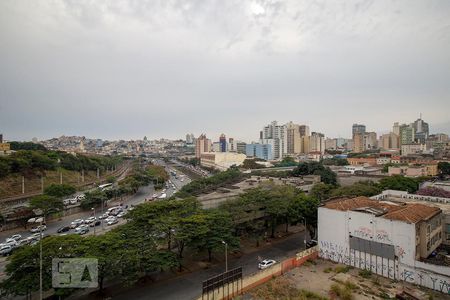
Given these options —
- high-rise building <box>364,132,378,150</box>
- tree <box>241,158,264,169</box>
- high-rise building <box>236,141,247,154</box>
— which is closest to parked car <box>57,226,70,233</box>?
tree <box>241,158,264,169</box>

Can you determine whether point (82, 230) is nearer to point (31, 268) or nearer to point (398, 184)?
point (31, 268)

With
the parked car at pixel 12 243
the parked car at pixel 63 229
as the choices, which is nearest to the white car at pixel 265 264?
the parked car at pixel 12 243

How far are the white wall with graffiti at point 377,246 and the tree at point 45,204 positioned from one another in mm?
35030

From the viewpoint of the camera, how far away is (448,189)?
3797 cm

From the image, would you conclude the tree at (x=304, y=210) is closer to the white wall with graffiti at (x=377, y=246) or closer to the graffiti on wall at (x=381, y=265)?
the white wall with graffiti at (x=377, y=246)

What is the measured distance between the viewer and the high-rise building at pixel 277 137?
145 metres

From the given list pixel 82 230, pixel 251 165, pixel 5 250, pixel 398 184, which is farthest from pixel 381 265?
pixel 251 165

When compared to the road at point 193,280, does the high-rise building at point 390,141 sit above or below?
above

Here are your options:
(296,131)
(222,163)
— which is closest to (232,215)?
(222,163)

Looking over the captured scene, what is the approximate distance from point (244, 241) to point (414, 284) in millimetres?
14368

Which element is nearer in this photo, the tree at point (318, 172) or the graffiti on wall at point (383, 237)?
the graffiti on wall at point (383, 237)

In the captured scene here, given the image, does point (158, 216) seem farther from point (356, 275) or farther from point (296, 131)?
point (296, 131)

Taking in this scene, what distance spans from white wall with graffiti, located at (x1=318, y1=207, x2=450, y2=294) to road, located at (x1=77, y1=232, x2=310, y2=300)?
3953mm

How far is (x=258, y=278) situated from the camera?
19.0 metres
